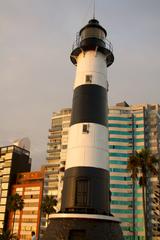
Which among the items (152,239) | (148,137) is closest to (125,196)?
(152,239)

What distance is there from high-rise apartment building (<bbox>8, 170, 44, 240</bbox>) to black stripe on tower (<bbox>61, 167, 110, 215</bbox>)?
375ft

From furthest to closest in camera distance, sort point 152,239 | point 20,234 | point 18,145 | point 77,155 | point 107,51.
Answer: point 18,145 < point 20,234 < point 152,239 < point 107,51 < point 77,155

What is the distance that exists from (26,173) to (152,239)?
57.6m

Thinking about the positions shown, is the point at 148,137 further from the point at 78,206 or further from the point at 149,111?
the point at 78,206

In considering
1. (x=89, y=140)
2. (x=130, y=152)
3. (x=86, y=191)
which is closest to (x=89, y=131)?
(x=89, y=140)

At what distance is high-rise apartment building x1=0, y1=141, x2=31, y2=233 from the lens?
145300 millimetres

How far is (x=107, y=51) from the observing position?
29.2 metres

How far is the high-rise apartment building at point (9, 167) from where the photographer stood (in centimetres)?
14530

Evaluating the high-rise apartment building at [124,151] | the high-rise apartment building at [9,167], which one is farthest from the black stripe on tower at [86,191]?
the high-rise apartment building at [9,167]

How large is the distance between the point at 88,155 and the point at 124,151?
367 ft

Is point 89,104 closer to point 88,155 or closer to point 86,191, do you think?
point 88,155

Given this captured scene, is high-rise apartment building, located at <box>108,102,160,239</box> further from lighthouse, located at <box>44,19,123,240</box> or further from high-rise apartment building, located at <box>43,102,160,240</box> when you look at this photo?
lighthouse, located at <box>44,19,123,240</box>

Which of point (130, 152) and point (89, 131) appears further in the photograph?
point (130, 152)

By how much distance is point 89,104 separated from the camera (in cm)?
2662
